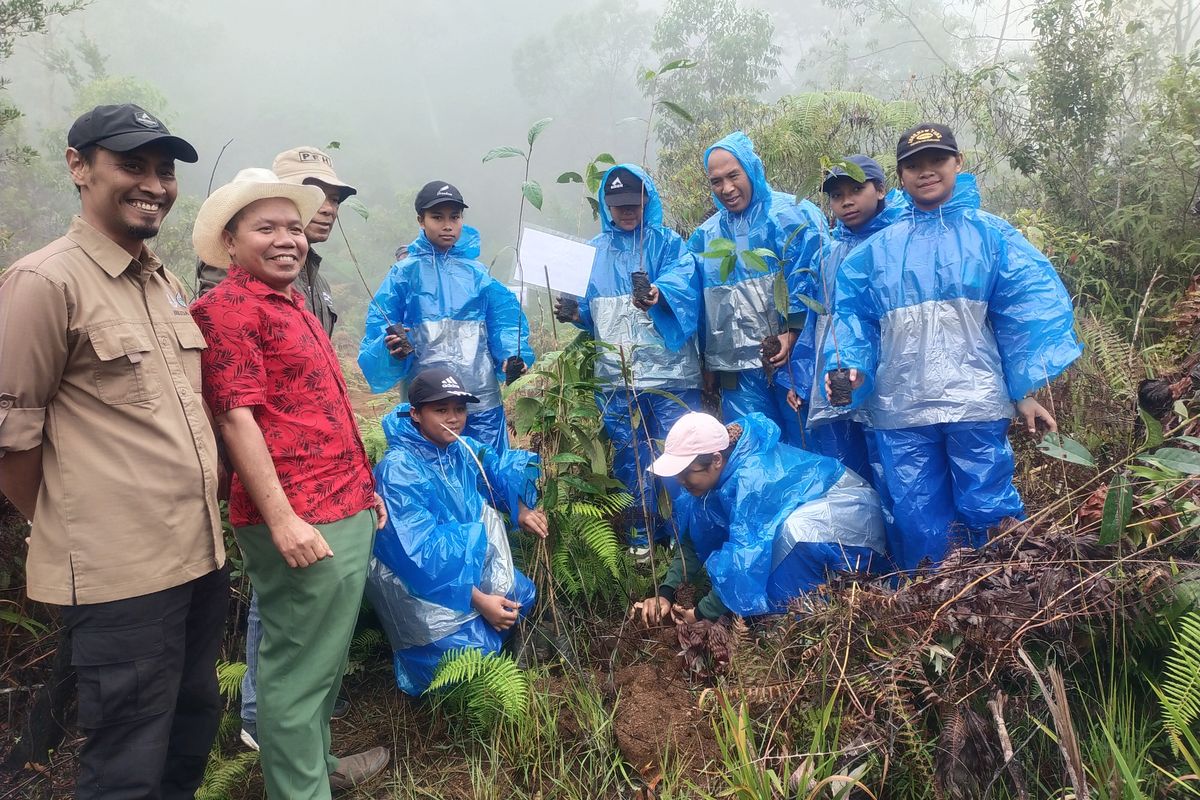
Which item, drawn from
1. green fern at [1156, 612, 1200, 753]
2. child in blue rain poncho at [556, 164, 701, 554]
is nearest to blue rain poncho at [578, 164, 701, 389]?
child in blue rain poncho at [556, 164, 701, 554]

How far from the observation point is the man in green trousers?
175cm

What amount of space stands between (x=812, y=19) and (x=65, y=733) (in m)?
54.7

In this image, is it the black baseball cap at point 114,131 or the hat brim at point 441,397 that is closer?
the black baseball cap at point 114,131

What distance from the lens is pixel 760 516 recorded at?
260 cm

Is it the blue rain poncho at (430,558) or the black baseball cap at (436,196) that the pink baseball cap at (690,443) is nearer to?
the blue rain poncho at (430,558)

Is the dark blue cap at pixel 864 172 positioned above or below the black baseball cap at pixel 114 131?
below

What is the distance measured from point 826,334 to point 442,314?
1977 mm

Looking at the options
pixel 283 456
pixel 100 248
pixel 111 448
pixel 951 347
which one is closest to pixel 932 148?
pixel 951 347

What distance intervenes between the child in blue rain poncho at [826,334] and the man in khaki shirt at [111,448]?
92.5 inches

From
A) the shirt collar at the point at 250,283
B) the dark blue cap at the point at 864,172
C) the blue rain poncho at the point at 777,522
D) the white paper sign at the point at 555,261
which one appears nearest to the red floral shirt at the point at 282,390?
the shirt collar at the point at 250,283

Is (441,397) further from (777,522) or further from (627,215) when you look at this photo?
(627,215)

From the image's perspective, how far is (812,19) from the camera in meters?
47.0

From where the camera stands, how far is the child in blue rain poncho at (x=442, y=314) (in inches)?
144

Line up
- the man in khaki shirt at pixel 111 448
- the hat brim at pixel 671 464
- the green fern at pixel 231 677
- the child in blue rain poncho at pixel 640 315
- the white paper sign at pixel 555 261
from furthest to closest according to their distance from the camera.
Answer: the child in blue rain poncho at pixel 640 315 < the white paper sign at pixel 555 261 < the hat brim at pixel 671 464 < the green fern at pixel 231 677 < the man in khaki shirt at pixel 111 448
